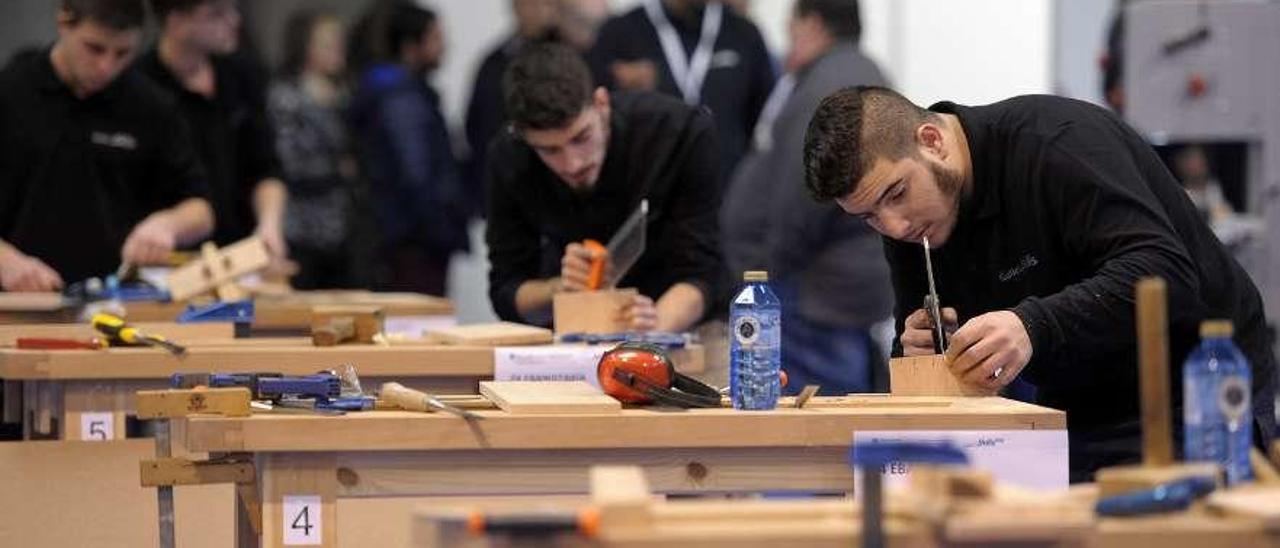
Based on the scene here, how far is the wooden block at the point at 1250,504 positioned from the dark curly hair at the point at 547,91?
7.92ft

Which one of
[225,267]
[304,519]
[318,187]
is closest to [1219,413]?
[304,519]

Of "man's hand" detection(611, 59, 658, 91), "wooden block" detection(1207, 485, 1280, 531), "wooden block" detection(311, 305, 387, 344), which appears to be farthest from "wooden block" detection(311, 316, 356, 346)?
"man's hand" detection(611, 59, 658, 91)

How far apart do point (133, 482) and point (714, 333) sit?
156 centimetres

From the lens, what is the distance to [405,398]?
3.54 m

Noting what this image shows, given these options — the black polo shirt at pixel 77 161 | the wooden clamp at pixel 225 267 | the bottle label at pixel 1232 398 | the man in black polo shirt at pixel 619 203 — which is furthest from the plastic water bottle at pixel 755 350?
the black polo shirt at pixel 77 161

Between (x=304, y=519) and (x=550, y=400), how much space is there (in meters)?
0.43

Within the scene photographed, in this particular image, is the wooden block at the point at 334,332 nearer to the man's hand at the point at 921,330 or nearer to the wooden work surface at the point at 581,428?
the wooden work surface at the point at 581,428

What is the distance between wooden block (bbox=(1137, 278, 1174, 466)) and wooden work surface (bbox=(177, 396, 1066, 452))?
0.75m

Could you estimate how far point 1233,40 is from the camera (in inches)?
293

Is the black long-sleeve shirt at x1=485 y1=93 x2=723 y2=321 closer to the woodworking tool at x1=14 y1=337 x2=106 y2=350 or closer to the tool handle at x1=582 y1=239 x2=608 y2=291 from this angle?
the tool handle at x1=582 y1=239 x2=608 y2=291

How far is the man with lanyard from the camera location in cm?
818

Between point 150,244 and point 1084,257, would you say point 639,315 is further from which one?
point 150,244

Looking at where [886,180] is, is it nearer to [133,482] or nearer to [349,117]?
[133,482]

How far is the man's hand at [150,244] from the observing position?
593 centimetres
